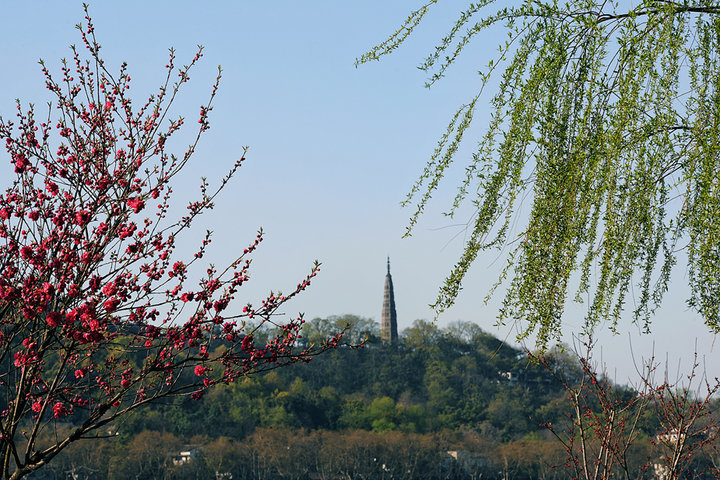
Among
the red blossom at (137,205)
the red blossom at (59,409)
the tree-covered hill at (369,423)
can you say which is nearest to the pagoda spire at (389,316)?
→ the tree-covered hill at (369,423)

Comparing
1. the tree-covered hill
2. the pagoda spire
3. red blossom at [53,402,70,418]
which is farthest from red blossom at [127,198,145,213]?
the pagoda spire

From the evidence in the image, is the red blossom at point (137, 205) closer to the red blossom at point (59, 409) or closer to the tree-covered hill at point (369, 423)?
the red blossom at point (59, 409)

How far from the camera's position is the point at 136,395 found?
362 cm

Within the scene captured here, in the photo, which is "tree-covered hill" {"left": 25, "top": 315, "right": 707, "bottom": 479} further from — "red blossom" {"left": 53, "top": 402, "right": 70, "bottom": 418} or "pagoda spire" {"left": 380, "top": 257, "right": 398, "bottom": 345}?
"red blossom" {"left": 53, "top": 402, "right": 70, "bottom": 418}

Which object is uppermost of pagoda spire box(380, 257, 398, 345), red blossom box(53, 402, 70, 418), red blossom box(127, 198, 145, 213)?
pagoda spire box(380, 257, 398, 345)

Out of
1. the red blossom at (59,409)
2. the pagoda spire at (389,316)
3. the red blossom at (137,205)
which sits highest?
the pagoda spire at (389,316)

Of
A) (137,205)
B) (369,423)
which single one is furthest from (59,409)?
(369,423)

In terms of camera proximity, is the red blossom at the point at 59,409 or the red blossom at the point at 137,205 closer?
the red blossom at the point at 137,205

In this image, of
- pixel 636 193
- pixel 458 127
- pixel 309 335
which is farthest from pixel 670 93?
pixel 309 335

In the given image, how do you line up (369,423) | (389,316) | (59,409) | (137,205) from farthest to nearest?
(389,316)
(369,423)
(59,409)
(137,205)

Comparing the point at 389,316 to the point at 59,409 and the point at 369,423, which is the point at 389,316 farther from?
the point at 59,409

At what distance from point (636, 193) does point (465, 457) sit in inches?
1890

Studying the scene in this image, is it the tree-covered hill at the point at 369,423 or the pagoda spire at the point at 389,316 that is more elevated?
the pagoda spire at the point at 389,316

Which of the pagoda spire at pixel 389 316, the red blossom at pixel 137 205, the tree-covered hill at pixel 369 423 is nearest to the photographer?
the red blossom at pixel 137 205
